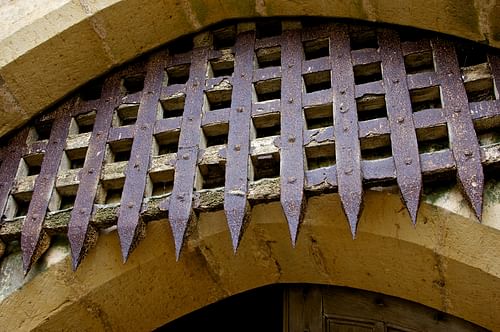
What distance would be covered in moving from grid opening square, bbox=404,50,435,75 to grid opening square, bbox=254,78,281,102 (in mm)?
322

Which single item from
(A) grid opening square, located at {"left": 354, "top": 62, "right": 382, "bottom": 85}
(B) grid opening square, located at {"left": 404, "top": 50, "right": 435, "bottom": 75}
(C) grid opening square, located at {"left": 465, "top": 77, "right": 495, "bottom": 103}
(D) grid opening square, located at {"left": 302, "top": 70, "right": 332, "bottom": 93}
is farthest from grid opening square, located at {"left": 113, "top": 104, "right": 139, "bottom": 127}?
(C) grid opening square, located at {"left": 465, "top": 77, "right": 495, "bottom": 103}

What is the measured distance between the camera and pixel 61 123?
2016mm

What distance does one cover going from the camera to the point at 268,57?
1934mm

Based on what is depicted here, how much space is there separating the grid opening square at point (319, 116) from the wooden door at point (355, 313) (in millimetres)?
491

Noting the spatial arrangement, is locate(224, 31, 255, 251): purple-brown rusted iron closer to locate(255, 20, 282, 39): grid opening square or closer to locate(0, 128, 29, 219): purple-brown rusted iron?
locate(255, 20, 282, 39): grid opening square

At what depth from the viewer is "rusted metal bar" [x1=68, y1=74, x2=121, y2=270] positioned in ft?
5.58

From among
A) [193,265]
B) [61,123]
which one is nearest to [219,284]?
[193,265]

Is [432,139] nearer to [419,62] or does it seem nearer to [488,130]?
[488,130]

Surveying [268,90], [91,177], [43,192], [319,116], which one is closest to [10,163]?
[43,192]

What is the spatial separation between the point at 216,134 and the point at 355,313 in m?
0.61

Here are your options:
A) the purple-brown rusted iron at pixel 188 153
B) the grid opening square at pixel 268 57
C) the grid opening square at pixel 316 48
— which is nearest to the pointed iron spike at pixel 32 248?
the purple-brown rusted iron at pixel 188 153

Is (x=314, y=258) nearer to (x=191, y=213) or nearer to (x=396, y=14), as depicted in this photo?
(x=191, y=213)

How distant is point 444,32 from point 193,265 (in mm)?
836

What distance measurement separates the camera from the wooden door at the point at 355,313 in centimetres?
182
